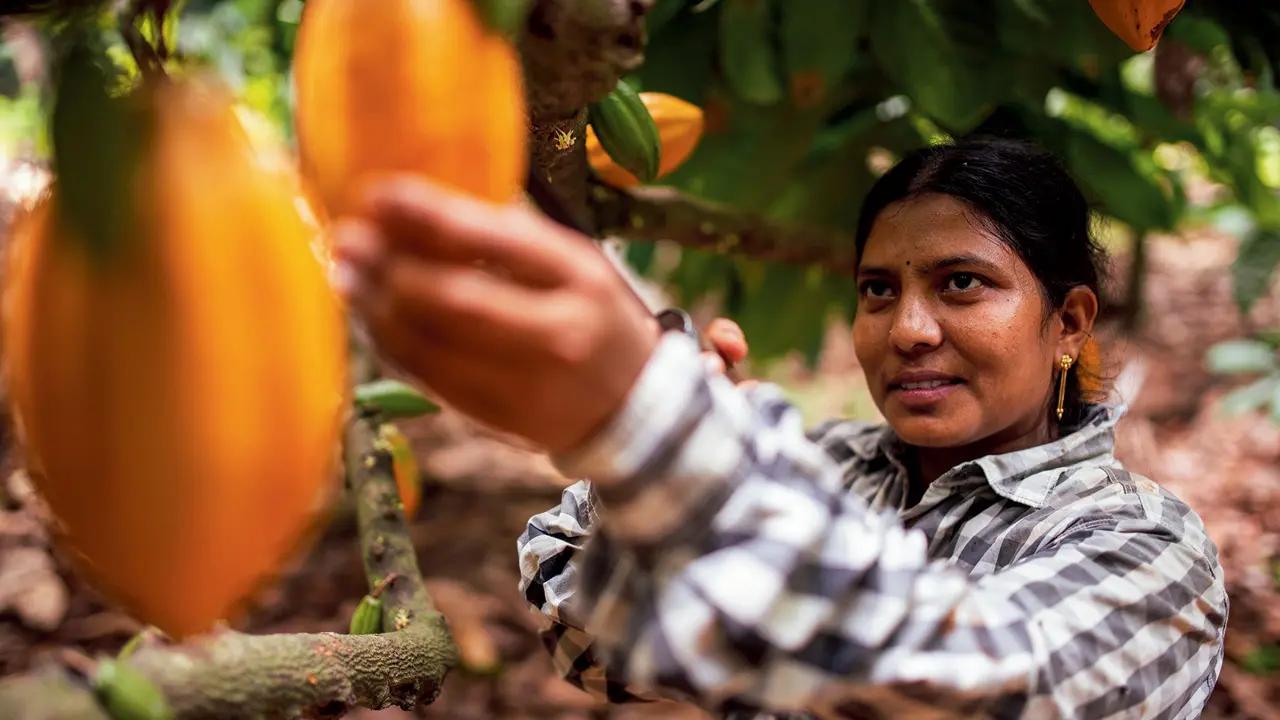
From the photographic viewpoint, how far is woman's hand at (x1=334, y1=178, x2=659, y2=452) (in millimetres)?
395

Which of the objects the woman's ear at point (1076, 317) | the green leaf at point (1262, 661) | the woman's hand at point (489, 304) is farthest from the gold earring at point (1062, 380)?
the green leaf at point (1262, 661)

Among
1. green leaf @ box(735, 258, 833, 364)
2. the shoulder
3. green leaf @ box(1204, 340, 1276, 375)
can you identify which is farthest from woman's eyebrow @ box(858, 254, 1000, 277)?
green leaf @ box(1204, 340, 1276, 375)

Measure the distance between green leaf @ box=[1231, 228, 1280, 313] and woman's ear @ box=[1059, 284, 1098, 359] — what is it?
4.70ft

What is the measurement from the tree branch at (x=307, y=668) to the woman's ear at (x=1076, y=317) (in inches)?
28.1

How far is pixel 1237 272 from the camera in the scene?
2508 millimetres

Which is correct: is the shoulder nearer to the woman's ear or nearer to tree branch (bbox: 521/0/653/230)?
the woman's ear

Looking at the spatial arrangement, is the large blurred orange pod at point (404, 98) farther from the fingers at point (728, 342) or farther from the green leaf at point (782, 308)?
the green leaf at point (782, 308)

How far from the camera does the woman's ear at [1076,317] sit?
46.9 inches

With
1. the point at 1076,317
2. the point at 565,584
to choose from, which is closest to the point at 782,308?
the point at 1076,317

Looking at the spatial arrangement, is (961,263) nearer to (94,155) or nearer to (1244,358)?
(94,155)

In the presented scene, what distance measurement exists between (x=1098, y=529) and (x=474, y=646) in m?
1.65

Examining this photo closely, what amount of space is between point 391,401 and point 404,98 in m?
0.92

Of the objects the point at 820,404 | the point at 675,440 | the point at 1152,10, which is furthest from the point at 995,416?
the point at 820,404

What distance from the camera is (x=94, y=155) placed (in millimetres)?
393
